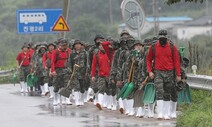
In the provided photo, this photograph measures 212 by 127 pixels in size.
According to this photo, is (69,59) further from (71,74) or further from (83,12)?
(83,12)

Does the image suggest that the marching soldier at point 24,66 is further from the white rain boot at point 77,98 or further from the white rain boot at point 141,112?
the white rain boot at point 141,112

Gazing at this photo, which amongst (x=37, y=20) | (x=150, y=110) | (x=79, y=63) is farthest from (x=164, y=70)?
(x=37, y=20)

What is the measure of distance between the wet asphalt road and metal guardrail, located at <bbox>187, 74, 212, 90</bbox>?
174 cm

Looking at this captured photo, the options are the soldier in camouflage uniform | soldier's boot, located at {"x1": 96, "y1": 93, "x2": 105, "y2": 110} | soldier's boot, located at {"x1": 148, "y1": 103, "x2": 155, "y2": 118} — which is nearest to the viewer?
soldier's boot, located at {"x1": 148, "y1": 103, "x2": 155, "y2": 118}

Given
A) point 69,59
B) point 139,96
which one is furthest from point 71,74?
point 139,96

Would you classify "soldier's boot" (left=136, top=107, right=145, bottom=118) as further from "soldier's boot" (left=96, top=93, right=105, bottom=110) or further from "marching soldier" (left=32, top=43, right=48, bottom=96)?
"marching soldier" (left=32, top=43, right=48, bottom=96)

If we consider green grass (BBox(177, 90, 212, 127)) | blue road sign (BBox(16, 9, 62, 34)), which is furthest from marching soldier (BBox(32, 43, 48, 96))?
green grass (BBox(177, 90, 212, 127))

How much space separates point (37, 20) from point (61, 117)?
52.4 ft

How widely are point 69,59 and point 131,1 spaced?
8.25 feet

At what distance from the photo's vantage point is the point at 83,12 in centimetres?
9188

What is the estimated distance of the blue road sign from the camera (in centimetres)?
3259

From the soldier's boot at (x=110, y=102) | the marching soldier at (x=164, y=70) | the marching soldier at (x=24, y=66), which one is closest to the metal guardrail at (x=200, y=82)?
the marching soldier at (x=164, y=70)

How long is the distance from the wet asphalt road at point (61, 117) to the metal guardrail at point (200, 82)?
174 cm

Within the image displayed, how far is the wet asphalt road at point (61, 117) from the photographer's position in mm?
15469
